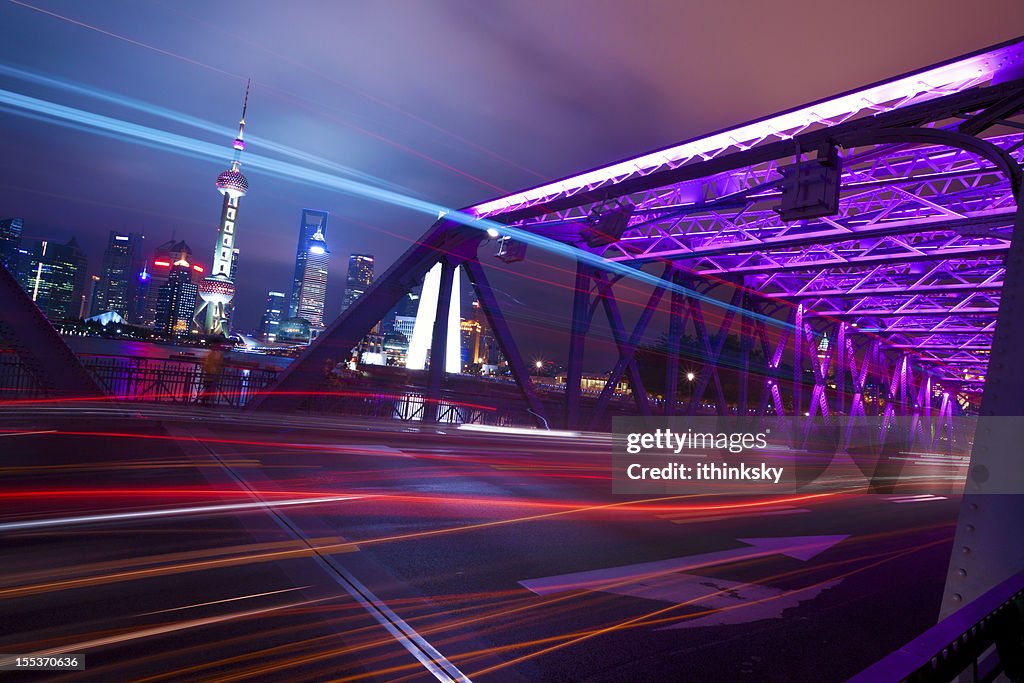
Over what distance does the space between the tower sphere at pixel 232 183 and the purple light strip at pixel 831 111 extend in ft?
592

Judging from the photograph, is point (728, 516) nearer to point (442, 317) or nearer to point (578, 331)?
point (578, 331)

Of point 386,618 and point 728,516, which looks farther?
point 728,516

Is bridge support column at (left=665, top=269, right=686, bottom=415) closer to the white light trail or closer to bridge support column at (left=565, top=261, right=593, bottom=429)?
bridge support column at (left=565, top=261, right=593, bottom=429)

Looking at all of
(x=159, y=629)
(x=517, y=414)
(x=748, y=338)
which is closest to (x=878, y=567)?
(x=159, y=629)

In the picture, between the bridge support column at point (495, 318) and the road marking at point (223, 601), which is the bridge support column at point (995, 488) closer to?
the road marking at point (223, 601)

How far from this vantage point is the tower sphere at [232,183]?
170 m

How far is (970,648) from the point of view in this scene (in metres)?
2.13

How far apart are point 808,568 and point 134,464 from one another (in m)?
10.1

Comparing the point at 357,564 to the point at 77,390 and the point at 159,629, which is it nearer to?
the point at 159,629

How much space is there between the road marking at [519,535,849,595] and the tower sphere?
18902cm

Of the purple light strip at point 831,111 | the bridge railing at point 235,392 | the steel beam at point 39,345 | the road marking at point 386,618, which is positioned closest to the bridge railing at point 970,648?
the road marking at point 386,618

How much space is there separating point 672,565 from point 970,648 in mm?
4714

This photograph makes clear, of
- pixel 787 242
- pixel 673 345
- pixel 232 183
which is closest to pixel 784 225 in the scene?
pixel 787 242

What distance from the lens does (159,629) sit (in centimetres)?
390
